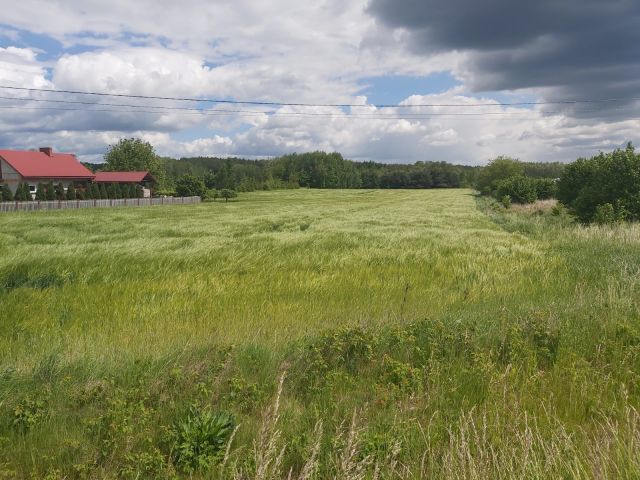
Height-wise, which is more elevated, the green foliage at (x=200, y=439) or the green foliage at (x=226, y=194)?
the green foliage at (x=226, y=194)

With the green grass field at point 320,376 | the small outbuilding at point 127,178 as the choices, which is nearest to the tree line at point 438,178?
the small outbuilding at point 127,178

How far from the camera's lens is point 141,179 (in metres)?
86.7

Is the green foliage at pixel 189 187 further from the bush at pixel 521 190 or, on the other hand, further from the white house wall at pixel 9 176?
the bush at pixel 521 190

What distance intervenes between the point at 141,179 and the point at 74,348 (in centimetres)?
8614

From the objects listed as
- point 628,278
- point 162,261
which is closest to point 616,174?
point 628,278

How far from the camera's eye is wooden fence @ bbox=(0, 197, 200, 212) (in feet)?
175

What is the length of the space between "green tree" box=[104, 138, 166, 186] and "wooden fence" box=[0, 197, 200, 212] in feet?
109

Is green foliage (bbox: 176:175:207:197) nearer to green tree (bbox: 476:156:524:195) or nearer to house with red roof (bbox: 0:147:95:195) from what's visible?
house with red roof (bbox: 0:147:95:195)

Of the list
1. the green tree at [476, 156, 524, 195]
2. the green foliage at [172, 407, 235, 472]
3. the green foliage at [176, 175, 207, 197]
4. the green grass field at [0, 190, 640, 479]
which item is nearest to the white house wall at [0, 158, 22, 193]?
the green foliage at [176, 175, 207, 197]

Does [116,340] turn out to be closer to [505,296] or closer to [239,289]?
[239,289]

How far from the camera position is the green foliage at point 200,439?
3951mm

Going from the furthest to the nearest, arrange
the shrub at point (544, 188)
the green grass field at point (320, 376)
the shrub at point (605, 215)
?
the shrub at point (544, 188) → the shrub at point (605, 215) → the green grass field at point (320, 376)

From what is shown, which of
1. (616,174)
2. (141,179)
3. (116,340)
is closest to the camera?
(116,340)

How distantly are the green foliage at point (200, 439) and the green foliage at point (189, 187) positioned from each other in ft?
264
